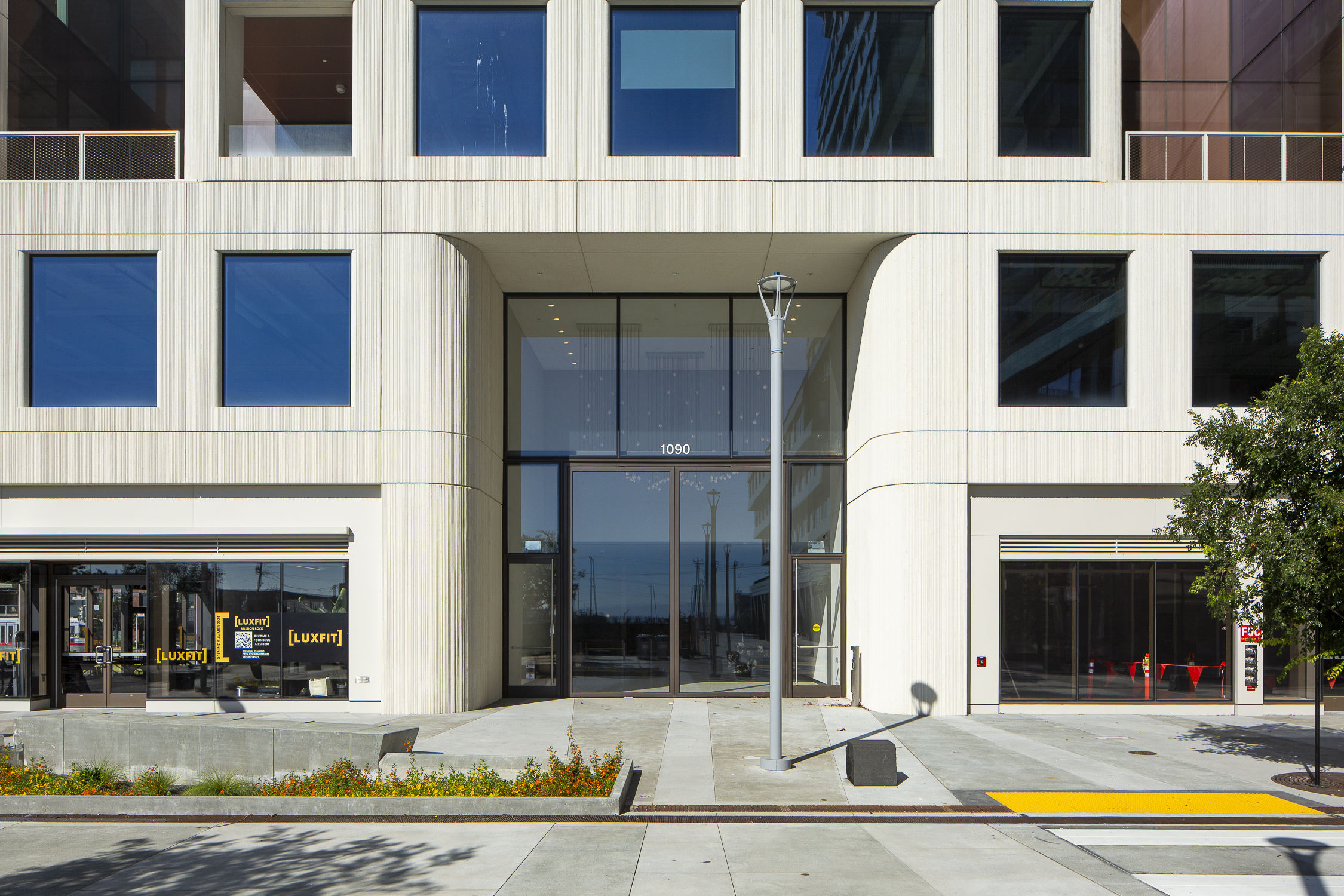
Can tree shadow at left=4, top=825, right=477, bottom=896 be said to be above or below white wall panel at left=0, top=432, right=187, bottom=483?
below

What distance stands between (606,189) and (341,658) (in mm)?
10412

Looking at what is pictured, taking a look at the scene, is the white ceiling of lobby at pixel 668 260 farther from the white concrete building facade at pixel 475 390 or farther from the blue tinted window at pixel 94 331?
the blue tinted window at pixel 94 331

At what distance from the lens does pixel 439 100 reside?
18.8m

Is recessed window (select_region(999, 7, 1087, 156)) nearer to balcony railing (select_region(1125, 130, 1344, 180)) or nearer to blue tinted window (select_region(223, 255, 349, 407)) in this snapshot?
balcony railing (select_region(1125, 130, 1344, 180))

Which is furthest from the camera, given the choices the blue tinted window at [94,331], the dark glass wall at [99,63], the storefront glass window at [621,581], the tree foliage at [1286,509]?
the storefront glass window at [621,581]

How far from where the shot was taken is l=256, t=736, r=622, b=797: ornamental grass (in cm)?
1098

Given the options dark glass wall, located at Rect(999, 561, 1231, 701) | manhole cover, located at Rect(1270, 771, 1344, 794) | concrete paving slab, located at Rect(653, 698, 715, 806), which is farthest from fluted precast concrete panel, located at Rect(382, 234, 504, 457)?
manhole cover, located at Rect(1270, 771, 1344, 794)

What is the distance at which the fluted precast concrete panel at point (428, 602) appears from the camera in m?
18.0

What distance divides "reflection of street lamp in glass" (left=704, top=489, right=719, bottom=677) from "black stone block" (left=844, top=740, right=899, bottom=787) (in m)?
8.63

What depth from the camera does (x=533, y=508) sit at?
2128 centimetres

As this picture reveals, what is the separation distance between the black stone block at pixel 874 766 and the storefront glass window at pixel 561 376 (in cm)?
1063

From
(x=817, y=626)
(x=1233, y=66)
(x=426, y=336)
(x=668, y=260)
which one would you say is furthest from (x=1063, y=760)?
(x=1233, y=66)

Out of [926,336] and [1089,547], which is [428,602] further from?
[1089,547]

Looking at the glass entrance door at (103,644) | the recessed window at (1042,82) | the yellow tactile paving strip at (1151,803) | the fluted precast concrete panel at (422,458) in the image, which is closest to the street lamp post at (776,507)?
the yellow tactile paving strip at (1151,803)
